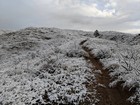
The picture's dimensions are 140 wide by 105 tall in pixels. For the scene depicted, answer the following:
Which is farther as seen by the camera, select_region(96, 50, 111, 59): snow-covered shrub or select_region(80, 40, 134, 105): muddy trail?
select_region(96, 50, 111, 59): snow-covered shrub

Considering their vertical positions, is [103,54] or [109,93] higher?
[103,54]

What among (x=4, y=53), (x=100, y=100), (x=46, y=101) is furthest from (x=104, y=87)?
(x=4, y=53)

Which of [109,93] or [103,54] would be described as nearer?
[109,93]

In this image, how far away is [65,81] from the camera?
13.7m

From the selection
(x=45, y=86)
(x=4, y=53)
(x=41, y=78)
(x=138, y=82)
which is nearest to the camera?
(x=138, y=82)

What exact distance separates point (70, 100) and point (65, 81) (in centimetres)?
254

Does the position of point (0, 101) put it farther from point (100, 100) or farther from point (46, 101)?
point (100, 100)

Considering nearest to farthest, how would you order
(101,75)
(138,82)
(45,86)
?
(138,82) < (45,86) < (101,75)

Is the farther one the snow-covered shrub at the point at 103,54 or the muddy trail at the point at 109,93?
the snow-covered shrub at the point at 103,54

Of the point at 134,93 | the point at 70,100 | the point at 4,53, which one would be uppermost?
the point at 134,93

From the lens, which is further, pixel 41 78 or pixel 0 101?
pixel 41 78

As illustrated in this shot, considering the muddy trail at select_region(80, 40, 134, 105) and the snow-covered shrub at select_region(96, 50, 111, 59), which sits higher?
the snow-covered shrub at select_region(96, 50, 111, 59)

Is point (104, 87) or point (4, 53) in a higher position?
point (104, 87)

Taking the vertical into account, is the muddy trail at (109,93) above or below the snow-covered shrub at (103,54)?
below
